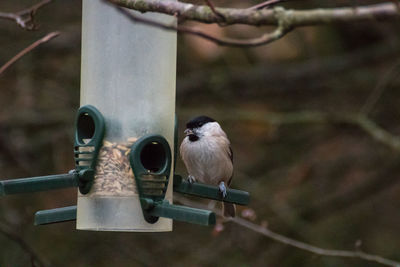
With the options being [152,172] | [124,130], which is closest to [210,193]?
[152,172]

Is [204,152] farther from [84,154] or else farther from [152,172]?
[84,154]

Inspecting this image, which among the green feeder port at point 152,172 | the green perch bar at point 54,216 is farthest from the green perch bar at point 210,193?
the green perch bar at point 54,216

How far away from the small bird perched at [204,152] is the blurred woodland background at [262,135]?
138 centimetres

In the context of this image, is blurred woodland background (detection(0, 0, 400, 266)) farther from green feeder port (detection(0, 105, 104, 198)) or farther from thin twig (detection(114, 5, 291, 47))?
thin twig (detection(114, 5, 291, 47))

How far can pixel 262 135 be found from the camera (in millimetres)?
8242

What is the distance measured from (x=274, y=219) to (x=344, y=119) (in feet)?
4.36

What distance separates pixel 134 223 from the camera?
4414 millimetres

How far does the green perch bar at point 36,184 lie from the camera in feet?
13.2

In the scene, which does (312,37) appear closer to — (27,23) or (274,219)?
(274,219)

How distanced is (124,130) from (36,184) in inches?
28.7

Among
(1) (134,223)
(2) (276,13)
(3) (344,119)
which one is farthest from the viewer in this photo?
(3) (344,119)

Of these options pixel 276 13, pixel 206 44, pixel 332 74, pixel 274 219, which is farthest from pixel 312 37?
pixel 276 13

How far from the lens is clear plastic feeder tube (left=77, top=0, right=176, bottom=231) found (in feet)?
14.7

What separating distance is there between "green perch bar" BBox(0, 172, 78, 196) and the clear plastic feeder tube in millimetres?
210
